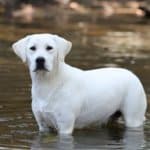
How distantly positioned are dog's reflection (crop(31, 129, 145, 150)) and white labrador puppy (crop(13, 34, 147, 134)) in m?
0.16

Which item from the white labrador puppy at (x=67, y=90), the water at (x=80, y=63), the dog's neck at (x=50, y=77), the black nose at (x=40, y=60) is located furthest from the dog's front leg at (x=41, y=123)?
the black nose at (x=40, y=60)

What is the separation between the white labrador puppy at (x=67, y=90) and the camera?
33.5 feet

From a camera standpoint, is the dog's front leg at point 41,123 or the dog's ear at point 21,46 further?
the dog's front leg at point 41,123

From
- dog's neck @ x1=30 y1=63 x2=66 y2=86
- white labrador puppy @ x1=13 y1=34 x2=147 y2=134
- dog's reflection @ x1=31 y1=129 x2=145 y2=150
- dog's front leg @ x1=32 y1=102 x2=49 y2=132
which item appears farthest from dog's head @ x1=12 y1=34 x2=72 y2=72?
dog's reflection @ x1=31 y1=129 x2=145 y2=150

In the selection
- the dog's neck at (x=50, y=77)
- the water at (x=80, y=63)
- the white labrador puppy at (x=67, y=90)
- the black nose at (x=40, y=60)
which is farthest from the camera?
the water at (x=80, y=63)

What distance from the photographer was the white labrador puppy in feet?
33.5

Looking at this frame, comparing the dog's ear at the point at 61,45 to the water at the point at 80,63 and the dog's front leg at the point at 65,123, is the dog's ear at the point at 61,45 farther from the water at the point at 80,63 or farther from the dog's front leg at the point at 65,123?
the water at the point at 80,63

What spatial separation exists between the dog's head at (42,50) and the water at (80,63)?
1.18 metres

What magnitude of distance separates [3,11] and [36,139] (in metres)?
29.4

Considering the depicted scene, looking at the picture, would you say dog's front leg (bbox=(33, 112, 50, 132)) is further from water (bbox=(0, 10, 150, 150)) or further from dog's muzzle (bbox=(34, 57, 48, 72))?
dog's muzzle (bbox=(34, 57, 48, 72))

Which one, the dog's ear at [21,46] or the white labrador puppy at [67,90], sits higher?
the dog's ear at [21,46]

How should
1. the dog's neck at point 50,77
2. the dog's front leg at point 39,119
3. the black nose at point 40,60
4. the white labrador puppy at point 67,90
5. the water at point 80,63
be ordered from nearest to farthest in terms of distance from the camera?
the black nose at point 40,60, the white labrador puppy at point 67,90, the dog's neck at point 50,77, the dog's front leg at point 39,119, the water at point 80,63

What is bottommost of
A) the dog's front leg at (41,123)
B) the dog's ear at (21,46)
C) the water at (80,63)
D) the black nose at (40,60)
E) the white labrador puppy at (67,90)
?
the water at (80,63)

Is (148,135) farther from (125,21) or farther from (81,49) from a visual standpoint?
(125,21)
